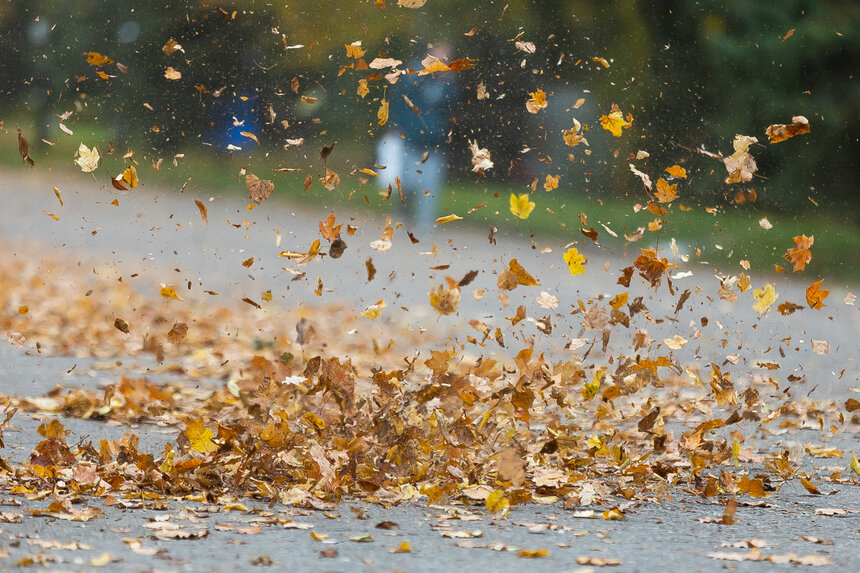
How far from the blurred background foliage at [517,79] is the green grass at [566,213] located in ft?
0.80

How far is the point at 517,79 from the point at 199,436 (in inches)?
598

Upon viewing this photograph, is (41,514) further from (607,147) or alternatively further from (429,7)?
(607,147)

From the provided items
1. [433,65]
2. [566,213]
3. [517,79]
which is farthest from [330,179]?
[566,213]

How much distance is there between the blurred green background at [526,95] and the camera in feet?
54.3

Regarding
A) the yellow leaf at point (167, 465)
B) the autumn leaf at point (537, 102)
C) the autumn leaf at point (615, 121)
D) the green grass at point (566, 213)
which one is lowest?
the yellow leaf at point (167, 465)

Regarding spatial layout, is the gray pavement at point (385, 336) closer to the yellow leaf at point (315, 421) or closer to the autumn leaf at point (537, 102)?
the yellow leaf at point (315, 421)

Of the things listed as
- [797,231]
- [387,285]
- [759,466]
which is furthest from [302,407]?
[797,231]

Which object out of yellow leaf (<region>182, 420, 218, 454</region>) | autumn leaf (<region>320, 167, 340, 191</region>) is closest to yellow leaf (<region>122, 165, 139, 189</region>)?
autumn leaf (<region>320, 167, 340, 191</region>)

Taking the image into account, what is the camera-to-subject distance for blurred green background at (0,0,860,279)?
16.6 m

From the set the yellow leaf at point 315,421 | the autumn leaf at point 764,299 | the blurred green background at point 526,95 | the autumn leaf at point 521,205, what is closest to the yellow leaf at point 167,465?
the yellow leaf at point 315,421

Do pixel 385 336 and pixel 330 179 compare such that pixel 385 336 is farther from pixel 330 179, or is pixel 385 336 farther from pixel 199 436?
pixel 199 436

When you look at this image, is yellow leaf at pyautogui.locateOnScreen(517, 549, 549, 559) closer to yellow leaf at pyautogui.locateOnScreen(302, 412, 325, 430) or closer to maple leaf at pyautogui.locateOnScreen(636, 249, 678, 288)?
yellow leaf at pyautogui.locateOnScreen(302, 412, 325, 430)

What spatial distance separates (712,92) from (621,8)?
2.10m

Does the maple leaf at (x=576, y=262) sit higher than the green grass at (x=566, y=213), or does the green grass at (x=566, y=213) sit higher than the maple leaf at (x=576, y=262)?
the green grass at (x=566, y=213)
